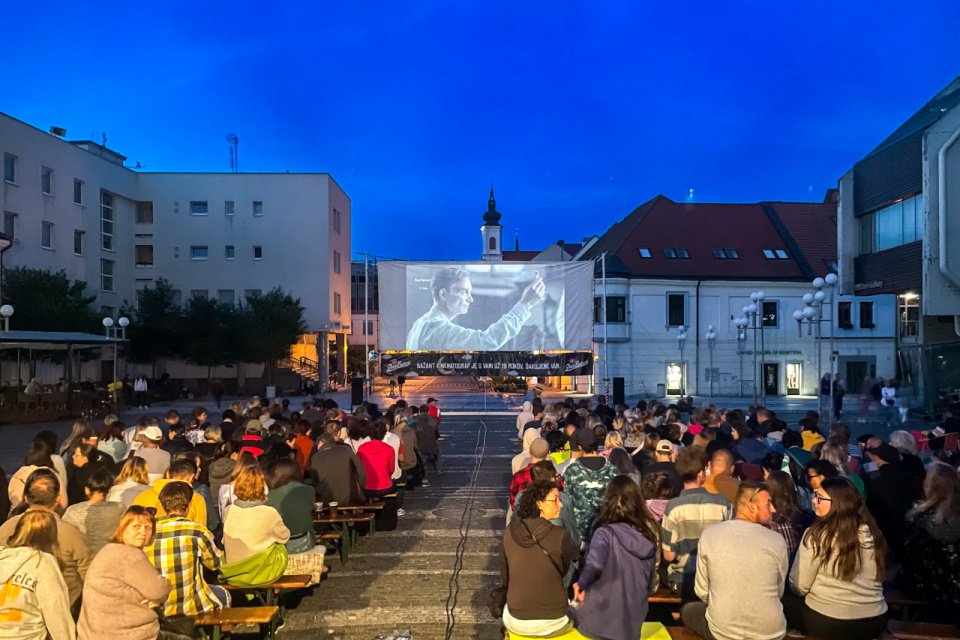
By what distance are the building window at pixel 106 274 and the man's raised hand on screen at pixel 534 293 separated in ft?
87.6

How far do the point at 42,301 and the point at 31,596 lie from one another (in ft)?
99.5

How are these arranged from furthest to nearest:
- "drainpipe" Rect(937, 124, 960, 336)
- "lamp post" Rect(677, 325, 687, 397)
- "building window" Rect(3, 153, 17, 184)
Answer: "lamp post" Rect(677, 325, 687, 397) < "building window" Rect(3, 153, 17, 184) < "drainpipe" Rect(937, 124, 960, 336)

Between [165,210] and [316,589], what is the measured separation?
42.0 metres

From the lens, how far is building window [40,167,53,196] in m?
36.5

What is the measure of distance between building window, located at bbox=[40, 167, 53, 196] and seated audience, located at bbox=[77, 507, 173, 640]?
38.0 m

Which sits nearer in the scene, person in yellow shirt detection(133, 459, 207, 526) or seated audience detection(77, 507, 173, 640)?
seated audience detection(77, 507, 173, 640)

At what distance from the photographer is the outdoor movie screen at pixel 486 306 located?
27.3 metres

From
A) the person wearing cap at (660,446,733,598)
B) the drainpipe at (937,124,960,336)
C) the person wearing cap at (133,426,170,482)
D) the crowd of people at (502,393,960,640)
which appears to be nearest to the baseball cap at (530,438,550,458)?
the crowd of people at (502,393,960,640)

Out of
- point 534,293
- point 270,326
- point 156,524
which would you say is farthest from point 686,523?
point 270,326

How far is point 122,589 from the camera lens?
430cm

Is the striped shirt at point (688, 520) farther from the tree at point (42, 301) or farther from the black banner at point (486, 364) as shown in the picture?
the tree at point (42, 301)

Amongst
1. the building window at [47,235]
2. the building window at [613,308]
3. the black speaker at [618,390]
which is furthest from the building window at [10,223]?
the building window at [613,308]

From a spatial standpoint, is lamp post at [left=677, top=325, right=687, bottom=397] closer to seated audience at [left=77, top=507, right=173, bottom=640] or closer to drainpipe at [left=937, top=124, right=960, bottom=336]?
drainpipe at [left=937, top=124, right=960, bottom=336]

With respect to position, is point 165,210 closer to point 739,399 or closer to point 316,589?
point 739,399
